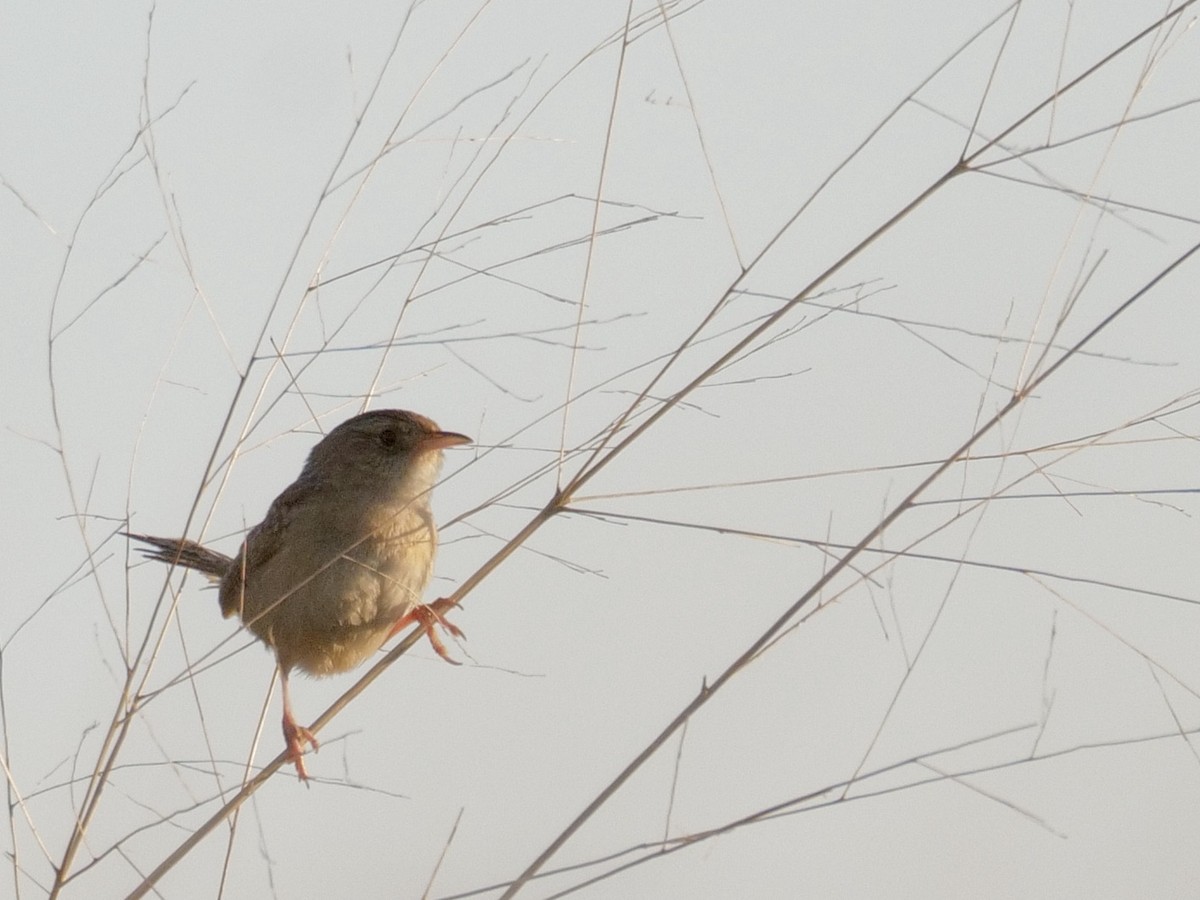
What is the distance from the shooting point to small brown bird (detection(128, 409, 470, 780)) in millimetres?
4789

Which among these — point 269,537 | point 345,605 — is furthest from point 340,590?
point 269,537

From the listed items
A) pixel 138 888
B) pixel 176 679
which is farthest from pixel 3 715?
pixel 138 888

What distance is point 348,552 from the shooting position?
4.77m

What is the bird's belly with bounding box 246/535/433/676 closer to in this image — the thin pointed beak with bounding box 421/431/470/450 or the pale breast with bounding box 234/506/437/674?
the pale breast with bounding box 234/506/437/674

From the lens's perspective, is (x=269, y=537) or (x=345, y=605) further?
(x=269, y=537)

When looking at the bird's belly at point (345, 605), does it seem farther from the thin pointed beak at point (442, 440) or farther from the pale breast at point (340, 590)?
the thin pointed beak at point (442, 440)

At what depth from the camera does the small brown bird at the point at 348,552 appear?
15.7 feet

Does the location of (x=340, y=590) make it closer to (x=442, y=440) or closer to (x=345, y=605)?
(x=345, y=605)

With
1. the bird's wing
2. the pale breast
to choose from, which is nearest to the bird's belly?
the pale breast

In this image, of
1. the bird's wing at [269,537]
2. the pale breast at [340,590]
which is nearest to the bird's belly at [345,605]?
Result: the pale breast at [340,590]

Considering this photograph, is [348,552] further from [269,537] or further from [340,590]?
[269,537]

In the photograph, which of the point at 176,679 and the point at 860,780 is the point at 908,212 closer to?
the point at 860,780

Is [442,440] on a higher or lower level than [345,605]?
higher

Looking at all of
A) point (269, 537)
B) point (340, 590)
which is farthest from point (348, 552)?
point (269, 537)
